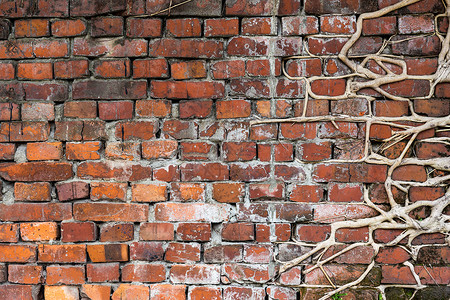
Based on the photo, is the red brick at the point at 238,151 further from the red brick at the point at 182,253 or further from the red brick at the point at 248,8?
the red brick at the point at 248,8

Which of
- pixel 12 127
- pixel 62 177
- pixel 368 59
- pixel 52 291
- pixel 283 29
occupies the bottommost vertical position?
pixel 52 291

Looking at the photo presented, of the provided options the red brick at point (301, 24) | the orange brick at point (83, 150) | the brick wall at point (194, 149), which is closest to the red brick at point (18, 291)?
the brick wall at point (194, 149)

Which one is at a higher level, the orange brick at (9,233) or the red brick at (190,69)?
the red brick at (190,69)

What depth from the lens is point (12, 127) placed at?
133cm

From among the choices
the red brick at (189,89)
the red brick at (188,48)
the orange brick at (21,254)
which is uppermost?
the red brick at (188,48)

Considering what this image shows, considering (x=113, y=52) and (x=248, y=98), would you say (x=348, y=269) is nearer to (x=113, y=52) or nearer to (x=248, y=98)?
(x=248, y=98)

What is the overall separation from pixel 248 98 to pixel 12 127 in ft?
3.29

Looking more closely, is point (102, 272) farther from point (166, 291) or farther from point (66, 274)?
point (166, 291)

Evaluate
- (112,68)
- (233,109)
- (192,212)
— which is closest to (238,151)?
(233,109)

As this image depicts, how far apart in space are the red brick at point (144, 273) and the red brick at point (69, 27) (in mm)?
1004

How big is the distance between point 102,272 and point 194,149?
643 millimetres

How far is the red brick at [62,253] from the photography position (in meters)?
1.32

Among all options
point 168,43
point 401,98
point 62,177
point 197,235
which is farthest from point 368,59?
point 62,177

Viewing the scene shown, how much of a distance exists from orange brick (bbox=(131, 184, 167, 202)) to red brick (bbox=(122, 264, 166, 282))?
275 millimetres
